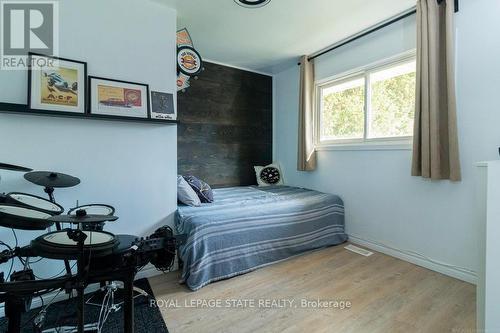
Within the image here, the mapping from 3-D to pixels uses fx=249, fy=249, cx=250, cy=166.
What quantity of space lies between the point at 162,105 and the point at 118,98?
34 centimetres

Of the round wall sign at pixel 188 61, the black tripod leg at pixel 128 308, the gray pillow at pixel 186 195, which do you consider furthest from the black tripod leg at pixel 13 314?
the round wall sign at pixel 188 61

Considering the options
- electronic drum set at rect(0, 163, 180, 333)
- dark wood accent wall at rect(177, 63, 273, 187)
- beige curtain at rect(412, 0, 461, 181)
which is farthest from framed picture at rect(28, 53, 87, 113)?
beige curtain at rect(412, 0, 461, 181)

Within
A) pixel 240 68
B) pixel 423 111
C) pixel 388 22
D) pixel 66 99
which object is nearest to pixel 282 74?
pixel 240 68

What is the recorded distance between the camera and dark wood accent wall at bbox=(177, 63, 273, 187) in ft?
10.8

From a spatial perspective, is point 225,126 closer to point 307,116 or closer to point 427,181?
point 307,116

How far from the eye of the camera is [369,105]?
2.77 meters

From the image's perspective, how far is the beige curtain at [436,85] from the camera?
2.00m

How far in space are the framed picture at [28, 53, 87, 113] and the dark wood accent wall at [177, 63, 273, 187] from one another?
4.66 feet

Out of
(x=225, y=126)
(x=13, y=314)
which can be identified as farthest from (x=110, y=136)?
(x=225, y=126)

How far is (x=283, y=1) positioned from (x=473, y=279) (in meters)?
2.75

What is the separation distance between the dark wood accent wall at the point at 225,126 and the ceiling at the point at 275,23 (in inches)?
17.6

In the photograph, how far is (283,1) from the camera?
2.14 meters

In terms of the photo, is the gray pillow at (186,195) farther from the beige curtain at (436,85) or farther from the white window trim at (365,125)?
the beige curtain at (436,85)

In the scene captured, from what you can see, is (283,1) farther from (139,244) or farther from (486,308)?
(486,308)
